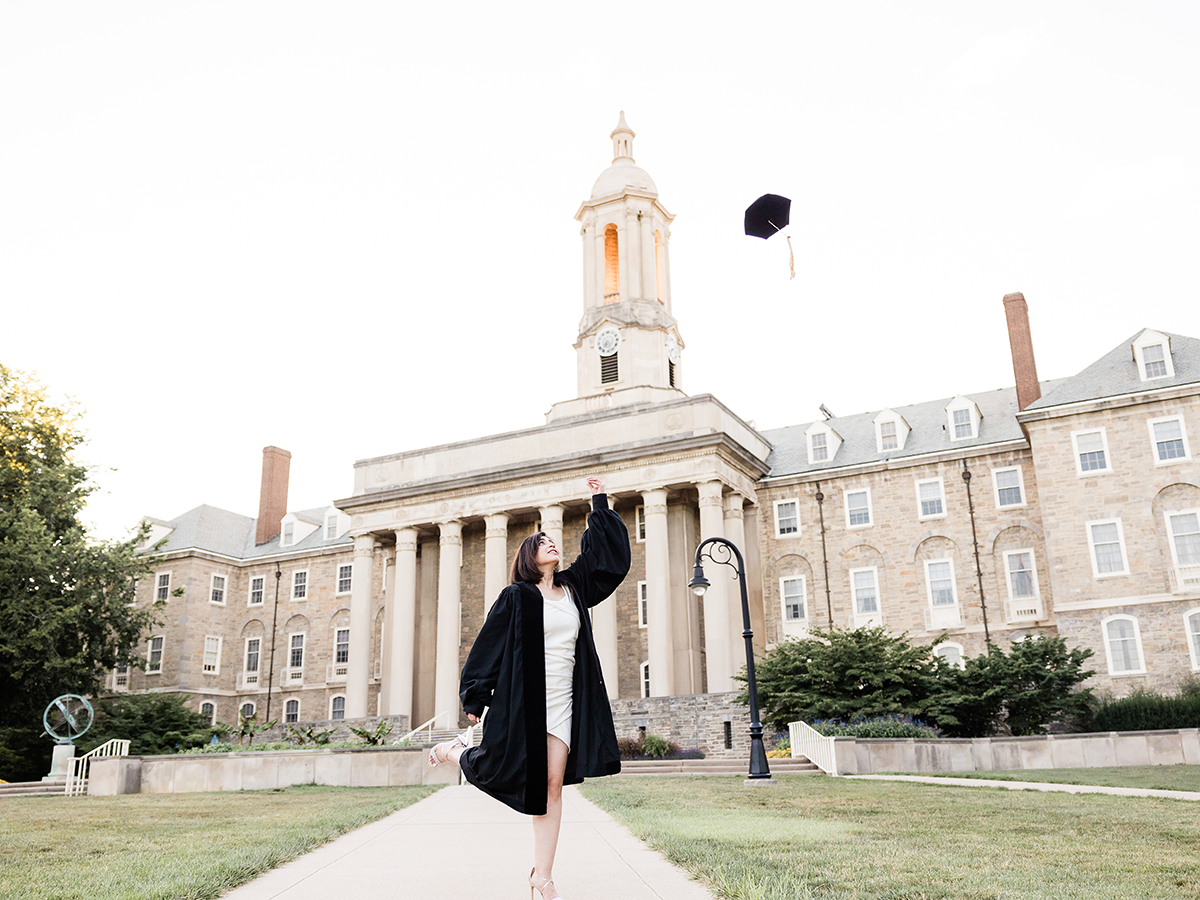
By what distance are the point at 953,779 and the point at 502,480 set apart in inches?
1065

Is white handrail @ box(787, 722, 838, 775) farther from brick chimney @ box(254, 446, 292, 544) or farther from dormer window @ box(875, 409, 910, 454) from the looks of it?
brick chimney @ box(254, 446, 292, 544)

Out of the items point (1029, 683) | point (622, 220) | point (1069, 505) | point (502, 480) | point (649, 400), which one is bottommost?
point (1029, 683)

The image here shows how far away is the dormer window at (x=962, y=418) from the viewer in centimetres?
4044

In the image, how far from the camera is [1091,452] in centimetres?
3541

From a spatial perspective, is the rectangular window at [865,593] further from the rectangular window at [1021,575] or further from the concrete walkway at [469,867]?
→ the concrete walkway at [469,867]

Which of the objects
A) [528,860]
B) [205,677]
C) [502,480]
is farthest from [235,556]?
[528,860]

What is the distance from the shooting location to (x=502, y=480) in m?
42.7

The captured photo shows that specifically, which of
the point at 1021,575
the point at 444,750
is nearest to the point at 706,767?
the point at 1021,575

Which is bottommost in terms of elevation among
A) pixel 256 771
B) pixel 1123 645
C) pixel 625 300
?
pixel 256 771

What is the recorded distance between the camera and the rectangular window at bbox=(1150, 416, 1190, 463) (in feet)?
113

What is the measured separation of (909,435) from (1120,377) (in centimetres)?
909

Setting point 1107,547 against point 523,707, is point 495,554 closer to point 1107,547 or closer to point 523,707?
point 1107,547

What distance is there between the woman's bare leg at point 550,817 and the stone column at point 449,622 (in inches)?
1426

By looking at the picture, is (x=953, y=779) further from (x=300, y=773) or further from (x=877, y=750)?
(x=300, y=773)
